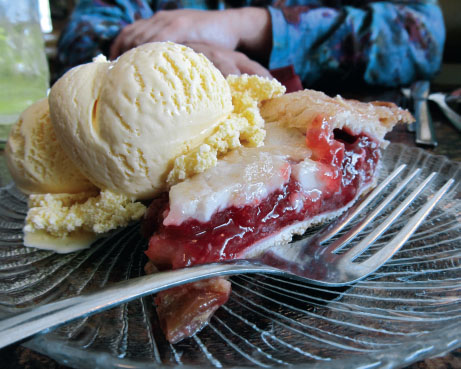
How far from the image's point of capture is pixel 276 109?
3.35 feet

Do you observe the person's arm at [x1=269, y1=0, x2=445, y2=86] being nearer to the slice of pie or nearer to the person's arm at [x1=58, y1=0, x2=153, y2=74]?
the person's arm at [x1=58, y1=0, x2=153, y2=74]

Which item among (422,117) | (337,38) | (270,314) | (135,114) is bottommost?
(422,117)

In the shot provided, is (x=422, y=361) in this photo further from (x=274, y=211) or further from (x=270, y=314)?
(x=274, y=211)

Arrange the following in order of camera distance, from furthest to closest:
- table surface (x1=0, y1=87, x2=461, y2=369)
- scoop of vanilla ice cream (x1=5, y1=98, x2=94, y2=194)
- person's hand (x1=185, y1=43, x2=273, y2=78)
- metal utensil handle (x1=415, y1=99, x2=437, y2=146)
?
person's hand (x1=185, y1=43, x2=273, y2=78), metal utensil handle (x1=415, y1=99, x2=437, y2=146), scoop of vanilla ice cream (x1=5, y1=98, x2=94, y2=194), table surface (x1=0, y1=87, x2=461, y2=369)

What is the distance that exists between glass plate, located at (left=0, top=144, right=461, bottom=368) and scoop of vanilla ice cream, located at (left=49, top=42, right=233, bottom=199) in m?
0.19

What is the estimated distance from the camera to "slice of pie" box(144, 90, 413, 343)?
0.66m

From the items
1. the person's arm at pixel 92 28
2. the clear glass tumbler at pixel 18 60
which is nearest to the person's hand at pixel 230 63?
the clear glass tumbler at pixel 18 60

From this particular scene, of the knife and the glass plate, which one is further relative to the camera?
the knife

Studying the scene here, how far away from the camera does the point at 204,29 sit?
7.68 feet

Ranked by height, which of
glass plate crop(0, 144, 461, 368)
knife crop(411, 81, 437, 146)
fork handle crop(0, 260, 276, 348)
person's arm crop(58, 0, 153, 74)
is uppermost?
fork handle crop(0, 260, 276, 348)

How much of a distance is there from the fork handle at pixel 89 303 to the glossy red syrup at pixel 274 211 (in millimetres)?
106

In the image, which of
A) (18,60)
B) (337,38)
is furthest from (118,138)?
(337,38)

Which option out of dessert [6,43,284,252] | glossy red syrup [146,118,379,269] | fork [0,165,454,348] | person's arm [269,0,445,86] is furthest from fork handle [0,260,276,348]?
person's arm [269,0,445,86]

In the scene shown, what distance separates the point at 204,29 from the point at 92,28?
0.75m
